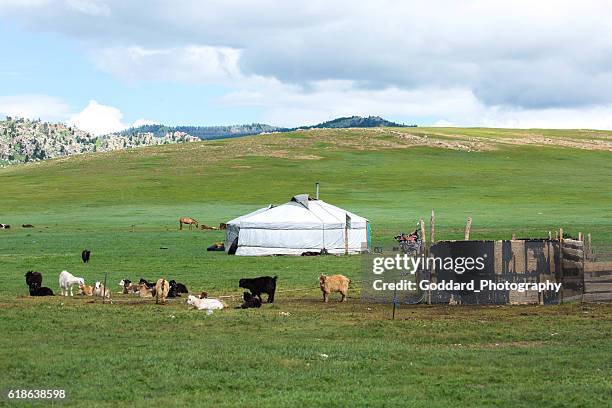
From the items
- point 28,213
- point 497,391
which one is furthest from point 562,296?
point 28,213

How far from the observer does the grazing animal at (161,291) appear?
24.0 meters

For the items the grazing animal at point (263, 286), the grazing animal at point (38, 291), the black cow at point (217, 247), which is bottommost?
the black cow at point (217, 247)

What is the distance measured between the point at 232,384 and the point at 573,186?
9072 centimetres

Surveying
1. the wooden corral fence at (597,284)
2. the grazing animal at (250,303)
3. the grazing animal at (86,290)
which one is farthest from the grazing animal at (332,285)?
the grazing animal at (86,290)

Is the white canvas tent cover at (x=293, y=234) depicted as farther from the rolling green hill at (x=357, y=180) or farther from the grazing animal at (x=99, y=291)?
the grazing animal at (x=99, y=291)

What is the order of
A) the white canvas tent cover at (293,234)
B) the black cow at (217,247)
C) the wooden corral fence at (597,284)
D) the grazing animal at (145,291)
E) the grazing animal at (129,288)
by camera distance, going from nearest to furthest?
the wooden corral fence at (597,284) → the grazing animal at (145,291) → the grazing animal at (129,288) → the white canvas tent cover at (293,234) → the black cow at (217,247)

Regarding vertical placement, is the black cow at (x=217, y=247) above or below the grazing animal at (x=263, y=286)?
Answer: below

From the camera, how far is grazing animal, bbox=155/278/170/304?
24.0 meters

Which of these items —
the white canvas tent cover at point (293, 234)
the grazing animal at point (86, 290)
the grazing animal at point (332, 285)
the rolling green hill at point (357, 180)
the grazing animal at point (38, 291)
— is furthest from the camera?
the rolling green hill at point (357, 180)

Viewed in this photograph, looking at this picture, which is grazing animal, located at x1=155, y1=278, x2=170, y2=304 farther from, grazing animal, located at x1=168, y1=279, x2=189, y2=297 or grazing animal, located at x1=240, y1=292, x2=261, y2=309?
grazing animal, located at x1=240, y1=292, x2=261, y2=309

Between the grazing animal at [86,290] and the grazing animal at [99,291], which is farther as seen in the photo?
the grazing animal at [86,290]

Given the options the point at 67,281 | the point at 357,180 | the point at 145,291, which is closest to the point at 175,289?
the point at 145,291

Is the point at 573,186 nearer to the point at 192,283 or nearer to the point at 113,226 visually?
the point at 113,226

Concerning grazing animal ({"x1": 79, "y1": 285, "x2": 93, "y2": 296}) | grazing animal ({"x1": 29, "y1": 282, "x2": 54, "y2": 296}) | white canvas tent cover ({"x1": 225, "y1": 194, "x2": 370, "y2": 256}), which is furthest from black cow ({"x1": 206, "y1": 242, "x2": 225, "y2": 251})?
grazing animal ({"x1": 29, "y1": 282, "x2": 54, "y2": 296})
